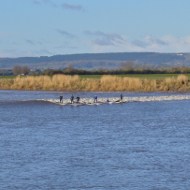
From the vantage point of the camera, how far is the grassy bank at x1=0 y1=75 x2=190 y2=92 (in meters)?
50.9

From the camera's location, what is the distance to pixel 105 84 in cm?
5328

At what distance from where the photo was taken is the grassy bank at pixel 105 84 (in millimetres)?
50903

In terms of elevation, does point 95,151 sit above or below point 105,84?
below

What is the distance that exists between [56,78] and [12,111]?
27550 mm

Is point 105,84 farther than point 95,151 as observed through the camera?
Yes

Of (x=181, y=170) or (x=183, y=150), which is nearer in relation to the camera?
(x=181, y=170)

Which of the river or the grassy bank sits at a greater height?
the grassy bank

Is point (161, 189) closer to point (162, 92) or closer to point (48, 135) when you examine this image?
point (48, 135)

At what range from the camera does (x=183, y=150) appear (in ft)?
55.3

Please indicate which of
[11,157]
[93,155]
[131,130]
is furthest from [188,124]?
[11,157]

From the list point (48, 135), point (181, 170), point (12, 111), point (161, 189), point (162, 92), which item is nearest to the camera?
point (161, 189)

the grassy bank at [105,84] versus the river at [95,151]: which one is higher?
the grassy bank at [105,84]

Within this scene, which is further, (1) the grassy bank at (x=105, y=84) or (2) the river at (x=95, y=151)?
(1) the grassy bank at (x=105, y=84)

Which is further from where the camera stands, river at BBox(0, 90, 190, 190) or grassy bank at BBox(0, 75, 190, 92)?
grassy bank at BBox(0, 75, 190, 92)
